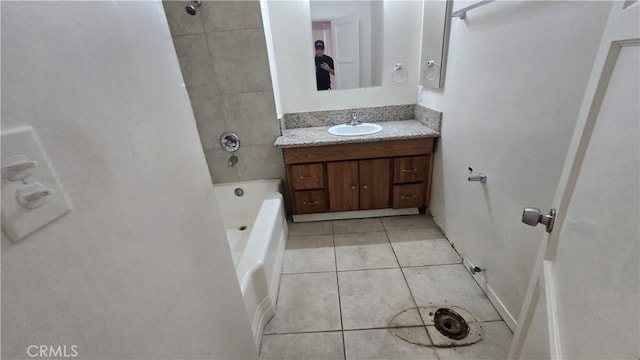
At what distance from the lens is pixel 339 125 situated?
8.29ft

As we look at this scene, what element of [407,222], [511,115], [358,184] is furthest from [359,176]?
[511,115]

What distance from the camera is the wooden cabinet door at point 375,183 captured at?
2242mm

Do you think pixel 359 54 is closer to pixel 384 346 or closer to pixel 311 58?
pixel 311 58

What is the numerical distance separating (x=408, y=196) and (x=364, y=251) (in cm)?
67

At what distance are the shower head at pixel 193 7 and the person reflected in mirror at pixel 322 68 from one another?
0.94m

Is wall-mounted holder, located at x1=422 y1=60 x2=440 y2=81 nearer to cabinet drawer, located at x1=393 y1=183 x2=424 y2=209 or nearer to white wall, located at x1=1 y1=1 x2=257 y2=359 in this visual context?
cabinet drawer, located at x1=393 y1=183 x2=424 y2=209

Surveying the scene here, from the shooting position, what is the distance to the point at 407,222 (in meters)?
2.38

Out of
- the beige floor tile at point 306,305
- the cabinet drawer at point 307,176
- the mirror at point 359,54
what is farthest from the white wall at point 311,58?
the beige floor tile at point 306,305

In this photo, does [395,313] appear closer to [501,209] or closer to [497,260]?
[497,260]

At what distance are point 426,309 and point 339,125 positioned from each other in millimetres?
1655

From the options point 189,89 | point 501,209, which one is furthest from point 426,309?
point 189,89

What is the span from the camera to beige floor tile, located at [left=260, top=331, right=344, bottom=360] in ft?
4.37

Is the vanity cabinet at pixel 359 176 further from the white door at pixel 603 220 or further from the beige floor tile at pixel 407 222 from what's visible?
the white door at pixel 603 220

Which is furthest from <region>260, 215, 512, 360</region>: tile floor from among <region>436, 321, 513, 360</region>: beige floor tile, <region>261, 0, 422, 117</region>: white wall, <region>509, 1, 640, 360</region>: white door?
<region>261, 0, 422, 117</region>: white wall
